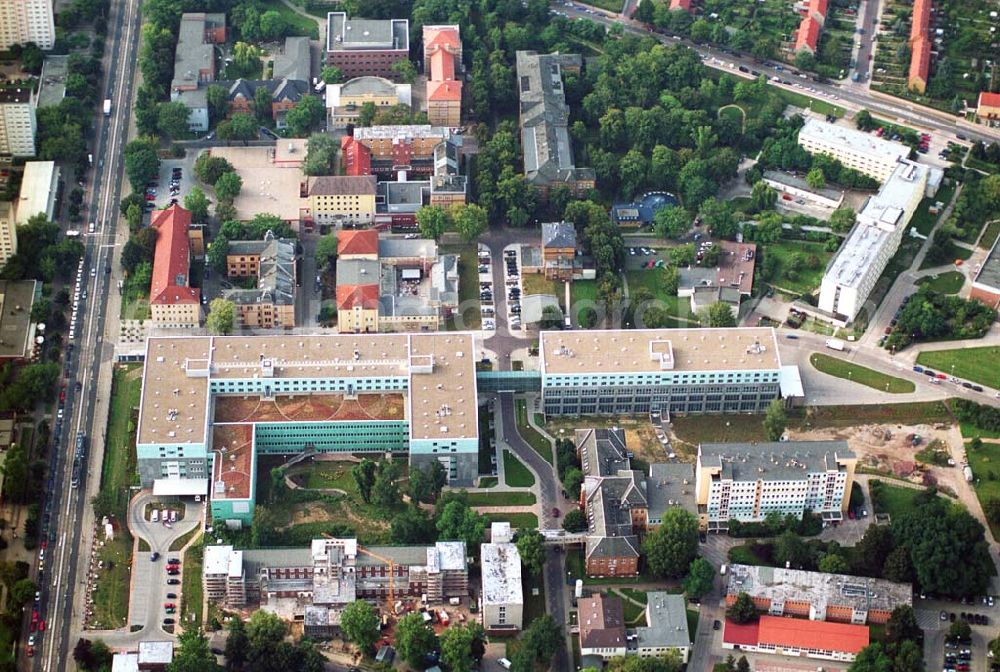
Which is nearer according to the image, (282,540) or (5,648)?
(5,648)

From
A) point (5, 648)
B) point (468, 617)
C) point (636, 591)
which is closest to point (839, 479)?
point (636, 591)

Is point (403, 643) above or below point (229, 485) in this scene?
below

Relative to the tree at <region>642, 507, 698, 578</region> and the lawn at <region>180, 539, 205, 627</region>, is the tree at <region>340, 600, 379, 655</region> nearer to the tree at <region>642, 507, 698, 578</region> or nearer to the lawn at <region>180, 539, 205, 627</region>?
the lawn at <region>180, 539, 205, 627</region>

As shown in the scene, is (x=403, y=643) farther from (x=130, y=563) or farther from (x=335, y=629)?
(x=130, y=563)


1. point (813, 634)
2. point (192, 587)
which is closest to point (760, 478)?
point (813, 634)

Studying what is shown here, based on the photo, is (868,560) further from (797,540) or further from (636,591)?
(636,591)

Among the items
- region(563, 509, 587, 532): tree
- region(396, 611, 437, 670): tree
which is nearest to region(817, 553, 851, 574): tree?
region(563, 509, 587, 532): tree

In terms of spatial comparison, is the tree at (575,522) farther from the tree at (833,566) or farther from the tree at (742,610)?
the tree at (833,566)
